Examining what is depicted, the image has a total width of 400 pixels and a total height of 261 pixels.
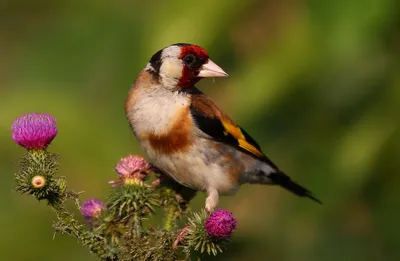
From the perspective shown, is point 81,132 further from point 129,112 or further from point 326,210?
point 326,210

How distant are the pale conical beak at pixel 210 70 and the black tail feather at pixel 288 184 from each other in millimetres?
922

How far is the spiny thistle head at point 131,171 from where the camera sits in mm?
3898

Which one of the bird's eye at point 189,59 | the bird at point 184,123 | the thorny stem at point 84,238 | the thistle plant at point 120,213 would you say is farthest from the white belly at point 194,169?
the thorny stem at point 84,238

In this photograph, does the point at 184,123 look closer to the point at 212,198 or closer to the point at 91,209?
the point at 212,198

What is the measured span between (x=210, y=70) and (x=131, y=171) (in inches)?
30.0

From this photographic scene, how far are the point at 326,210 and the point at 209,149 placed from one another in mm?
782

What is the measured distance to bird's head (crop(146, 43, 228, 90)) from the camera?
14.4 ft

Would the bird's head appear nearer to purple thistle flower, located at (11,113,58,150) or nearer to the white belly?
the white belly

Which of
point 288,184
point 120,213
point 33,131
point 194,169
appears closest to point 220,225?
point 120,213

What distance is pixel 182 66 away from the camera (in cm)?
443

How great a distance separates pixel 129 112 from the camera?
4.48 meters

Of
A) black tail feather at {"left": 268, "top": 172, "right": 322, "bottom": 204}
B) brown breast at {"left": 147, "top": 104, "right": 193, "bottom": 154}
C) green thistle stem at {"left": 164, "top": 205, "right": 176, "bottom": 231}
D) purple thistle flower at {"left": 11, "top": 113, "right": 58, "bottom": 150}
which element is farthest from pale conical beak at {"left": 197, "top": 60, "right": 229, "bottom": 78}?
purple thistle flower at {"left": 11, "top": 113, "right": 58, "bottom": 150}

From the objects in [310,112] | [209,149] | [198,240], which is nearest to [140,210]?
[198,240]

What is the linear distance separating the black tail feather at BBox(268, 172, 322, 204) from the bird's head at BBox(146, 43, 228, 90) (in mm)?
861
